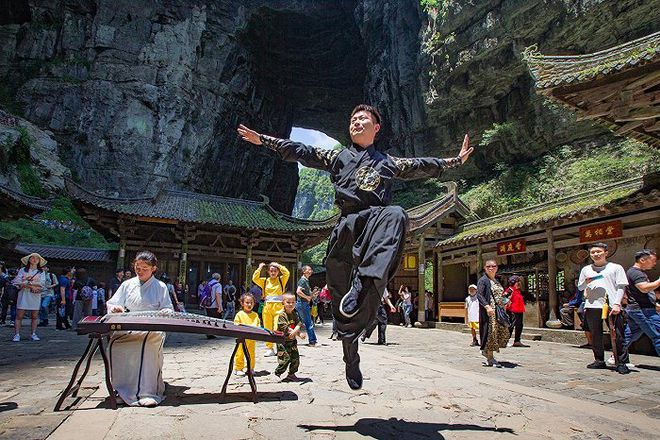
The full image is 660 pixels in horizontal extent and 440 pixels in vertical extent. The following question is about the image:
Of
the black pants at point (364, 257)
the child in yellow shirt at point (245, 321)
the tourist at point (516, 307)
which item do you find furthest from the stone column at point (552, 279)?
the black pants at point (364, 257)

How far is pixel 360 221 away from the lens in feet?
10.8

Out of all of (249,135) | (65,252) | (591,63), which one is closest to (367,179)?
(249,135)

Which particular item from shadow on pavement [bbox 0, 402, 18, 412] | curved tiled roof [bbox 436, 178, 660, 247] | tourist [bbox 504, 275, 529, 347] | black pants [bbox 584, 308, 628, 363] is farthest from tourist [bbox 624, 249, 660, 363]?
shadow on pavement [bbox 0, 402, 18, 412]

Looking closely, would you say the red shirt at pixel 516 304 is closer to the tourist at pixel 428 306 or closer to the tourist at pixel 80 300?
the tourist at pixel 428 306

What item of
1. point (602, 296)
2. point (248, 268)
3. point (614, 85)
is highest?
point (614, 85)

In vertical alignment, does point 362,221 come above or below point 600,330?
above

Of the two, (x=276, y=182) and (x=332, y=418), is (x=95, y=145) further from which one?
(x=332, y=418)

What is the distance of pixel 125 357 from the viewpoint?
13.3 ft

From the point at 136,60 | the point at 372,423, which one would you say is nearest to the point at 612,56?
the point at 372,423

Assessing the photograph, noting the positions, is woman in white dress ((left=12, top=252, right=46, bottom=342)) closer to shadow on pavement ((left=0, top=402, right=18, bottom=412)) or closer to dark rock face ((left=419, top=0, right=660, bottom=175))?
shadow on pavement ((left=0, top=402, right=18, bottom=412))

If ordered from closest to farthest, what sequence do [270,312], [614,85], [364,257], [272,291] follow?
[364,257] → [270,312] → [272,291] → [614,85]

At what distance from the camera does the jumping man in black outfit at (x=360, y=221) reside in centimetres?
295

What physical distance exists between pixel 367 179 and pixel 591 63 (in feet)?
26.4

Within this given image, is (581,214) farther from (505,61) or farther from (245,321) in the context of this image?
(505,61)
